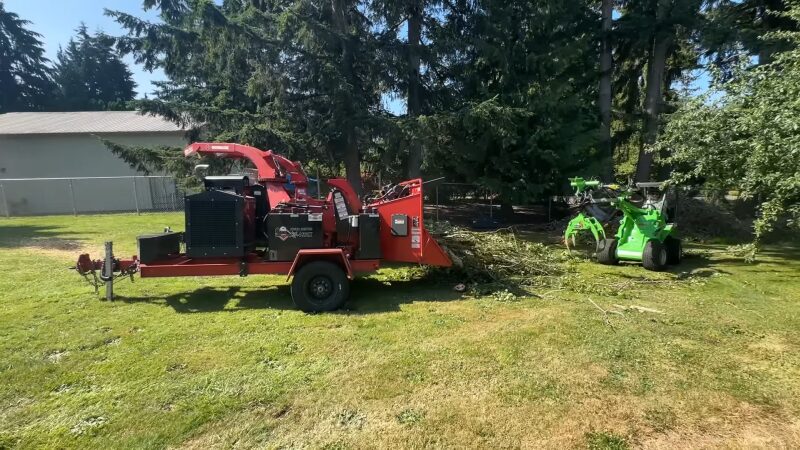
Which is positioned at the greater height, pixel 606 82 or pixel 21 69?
pixel 21 69

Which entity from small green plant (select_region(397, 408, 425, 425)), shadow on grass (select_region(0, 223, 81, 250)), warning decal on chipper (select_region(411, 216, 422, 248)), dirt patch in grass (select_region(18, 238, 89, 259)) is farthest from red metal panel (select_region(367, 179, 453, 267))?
shadow on grass (select_region(0, 223, 81, 250))

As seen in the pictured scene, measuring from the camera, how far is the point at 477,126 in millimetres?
12539

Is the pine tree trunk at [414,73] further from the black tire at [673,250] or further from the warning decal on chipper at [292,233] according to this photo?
the warning decal on chipper at [292,233]

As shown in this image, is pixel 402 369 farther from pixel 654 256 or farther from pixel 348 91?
pixel 348 91

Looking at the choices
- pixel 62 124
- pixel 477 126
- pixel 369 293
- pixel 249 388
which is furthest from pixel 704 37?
pixel 62 124

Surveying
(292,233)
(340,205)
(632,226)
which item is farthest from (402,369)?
(632,226)

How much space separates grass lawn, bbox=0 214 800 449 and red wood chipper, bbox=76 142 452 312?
52cm

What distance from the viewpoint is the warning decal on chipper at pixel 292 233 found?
6012 millimetres

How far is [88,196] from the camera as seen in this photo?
22.1 meters

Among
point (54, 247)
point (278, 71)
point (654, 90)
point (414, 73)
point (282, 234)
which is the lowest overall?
point (54, 247)

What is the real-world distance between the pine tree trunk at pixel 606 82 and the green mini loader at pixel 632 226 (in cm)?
684

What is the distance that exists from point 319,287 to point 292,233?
80 cm

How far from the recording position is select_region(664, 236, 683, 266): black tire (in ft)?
30.0

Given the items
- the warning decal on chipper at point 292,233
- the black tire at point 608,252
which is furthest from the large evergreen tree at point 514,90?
the warning decal on chipper at point 292,233
